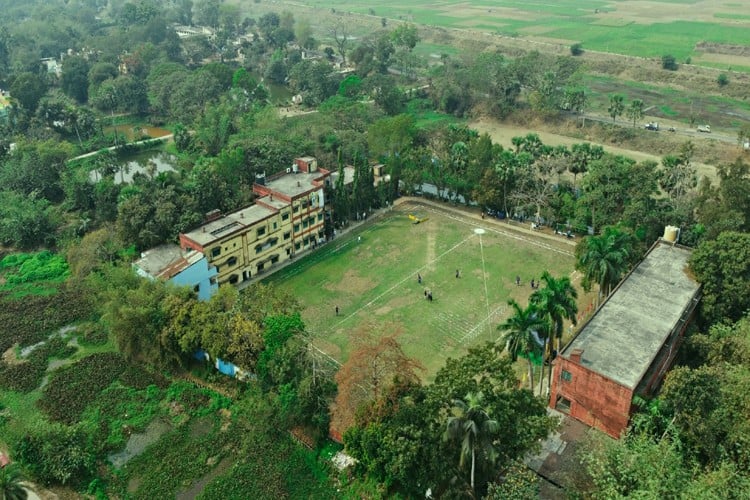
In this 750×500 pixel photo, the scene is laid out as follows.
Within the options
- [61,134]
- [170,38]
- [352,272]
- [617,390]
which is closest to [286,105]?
[61,134]

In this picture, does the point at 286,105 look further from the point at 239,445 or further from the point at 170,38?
the point at 239,445

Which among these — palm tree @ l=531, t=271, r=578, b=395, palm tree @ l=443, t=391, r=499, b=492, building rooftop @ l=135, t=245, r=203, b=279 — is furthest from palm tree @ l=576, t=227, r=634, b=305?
building rooftop @ l=135, t=245, r=203, b=279

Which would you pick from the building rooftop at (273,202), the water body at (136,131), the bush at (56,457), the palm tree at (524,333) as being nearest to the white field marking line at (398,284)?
the building rooftop at (273,202)

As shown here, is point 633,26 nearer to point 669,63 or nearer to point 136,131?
point 669,63

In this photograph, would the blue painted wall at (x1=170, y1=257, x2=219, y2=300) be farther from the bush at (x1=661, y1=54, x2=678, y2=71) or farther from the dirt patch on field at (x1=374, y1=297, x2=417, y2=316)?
the bush at (x1=661, y1=54, x2=678, y2=71)

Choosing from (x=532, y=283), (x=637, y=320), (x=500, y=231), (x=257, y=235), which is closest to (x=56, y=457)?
(x=257, y=235)
